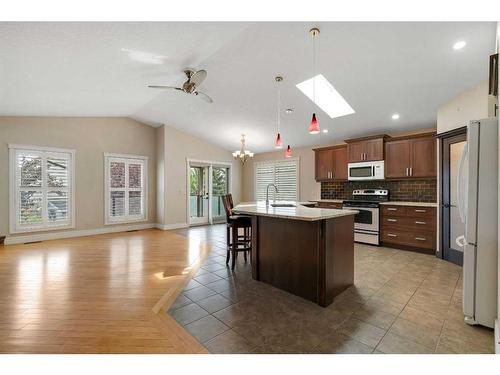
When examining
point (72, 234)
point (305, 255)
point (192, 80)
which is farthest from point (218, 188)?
point (305, 255)

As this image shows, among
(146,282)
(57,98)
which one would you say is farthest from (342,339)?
(57,98)

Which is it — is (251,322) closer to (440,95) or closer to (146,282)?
(146,282)

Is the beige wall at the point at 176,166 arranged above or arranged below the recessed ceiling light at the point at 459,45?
below

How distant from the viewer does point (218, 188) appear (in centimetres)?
802

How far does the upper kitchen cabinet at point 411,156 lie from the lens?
14.3ft

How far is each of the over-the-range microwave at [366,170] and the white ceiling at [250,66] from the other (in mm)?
760

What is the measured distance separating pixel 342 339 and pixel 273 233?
1.28m

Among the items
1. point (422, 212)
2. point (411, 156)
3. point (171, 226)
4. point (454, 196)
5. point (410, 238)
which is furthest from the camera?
point (171, 226)

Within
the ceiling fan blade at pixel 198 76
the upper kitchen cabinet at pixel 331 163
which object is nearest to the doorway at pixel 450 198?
the upper kitchen cabinet at pixel 331 163

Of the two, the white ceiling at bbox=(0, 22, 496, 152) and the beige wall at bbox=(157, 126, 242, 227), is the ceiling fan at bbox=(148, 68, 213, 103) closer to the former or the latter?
the white ceiling at bbox=(0, 22, 496, 152)

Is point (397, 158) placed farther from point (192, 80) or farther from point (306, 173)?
point (192, 80)

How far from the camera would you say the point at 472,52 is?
2.79m

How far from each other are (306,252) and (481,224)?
1481 mm

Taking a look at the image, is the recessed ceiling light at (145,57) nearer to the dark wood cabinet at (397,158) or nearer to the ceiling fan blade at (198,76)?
the ceiling fan blade at (198,76)
